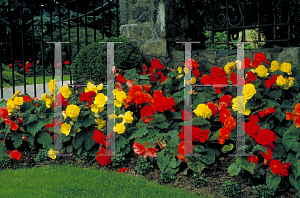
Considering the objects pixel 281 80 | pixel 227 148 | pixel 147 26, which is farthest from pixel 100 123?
pixel 147 26

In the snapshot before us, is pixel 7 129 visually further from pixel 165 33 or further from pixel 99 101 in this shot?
pixel 165 33

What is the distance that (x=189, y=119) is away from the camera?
2.93 m

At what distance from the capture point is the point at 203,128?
2797 millimetres

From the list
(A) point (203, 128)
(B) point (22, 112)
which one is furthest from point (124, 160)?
(B) point (22, 112)

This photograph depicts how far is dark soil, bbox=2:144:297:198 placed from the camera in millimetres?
2426

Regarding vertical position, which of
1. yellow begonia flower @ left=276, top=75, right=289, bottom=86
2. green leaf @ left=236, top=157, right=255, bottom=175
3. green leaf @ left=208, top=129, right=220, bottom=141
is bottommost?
green leaf @ left=236, top=157, right=255, bottom=175

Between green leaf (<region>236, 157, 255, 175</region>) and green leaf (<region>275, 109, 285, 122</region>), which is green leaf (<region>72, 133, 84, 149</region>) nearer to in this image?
green leaf (<region>236, 157, 255, 175</region>)

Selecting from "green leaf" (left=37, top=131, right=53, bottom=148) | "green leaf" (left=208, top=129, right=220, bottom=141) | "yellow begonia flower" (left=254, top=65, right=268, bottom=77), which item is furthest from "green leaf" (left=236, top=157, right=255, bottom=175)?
"green leaf" (left=37, top=131, right=53, bottom=148)

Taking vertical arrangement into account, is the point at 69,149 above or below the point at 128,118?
below

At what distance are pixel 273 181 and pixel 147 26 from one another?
307cm

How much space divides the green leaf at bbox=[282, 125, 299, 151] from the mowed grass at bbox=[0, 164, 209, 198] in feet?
2.52

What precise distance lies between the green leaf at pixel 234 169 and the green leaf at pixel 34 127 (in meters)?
1.98

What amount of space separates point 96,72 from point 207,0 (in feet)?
6.42

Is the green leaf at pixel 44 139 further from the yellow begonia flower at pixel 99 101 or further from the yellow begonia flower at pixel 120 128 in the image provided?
the yellow begonia flower at pixel 120 128
